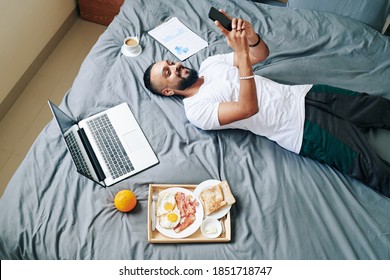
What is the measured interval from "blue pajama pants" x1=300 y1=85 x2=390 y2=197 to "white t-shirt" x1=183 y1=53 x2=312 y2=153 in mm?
47

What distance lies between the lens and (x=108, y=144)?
146 centimetres

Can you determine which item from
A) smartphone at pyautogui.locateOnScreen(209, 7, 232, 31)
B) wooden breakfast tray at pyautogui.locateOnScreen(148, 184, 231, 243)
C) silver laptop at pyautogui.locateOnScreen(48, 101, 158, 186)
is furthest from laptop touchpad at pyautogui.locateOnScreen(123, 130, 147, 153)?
smartphone at pyautogui.locateOnScreen(209, 7, 232, 31)

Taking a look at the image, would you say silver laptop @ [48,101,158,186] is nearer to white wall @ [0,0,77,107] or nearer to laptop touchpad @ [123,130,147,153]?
laptop touchpad @ [123,130,147,153]

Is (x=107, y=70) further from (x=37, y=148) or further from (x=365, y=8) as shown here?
(x=365, y=8)

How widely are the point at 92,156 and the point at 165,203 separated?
0.40 m

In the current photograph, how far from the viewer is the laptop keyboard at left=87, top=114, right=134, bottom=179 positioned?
1.38 meters

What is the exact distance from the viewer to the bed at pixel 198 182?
1200 millimetres

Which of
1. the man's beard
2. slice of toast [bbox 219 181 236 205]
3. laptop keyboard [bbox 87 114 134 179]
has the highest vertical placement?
the man's beard

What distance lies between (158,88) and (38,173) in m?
0.66

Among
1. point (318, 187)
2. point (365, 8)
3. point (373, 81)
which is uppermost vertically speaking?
point (365, 8)

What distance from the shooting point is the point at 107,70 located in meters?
1.70

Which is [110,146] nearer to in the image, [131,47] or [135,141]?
[135,141]

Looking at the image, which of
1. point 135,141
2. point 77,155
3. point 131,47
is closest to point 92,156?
point 77,155
